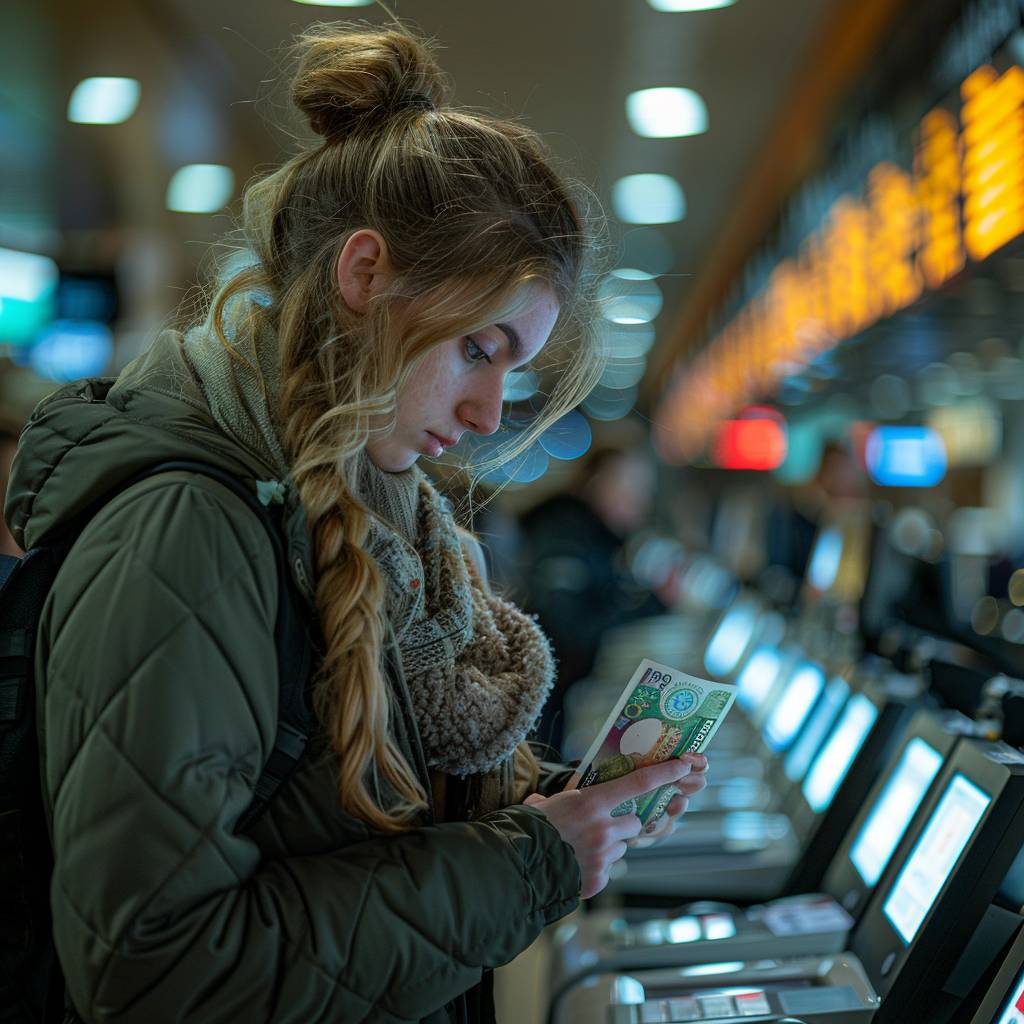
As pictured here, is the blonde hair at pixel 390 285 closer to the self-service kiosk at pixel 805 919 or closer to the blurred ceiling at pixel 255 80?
the self-service kiosk at pixel 805 919

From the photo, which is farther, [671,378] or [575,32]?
[671,378]

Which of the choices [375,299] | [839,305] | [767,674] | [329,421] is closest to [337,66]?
[375,299]

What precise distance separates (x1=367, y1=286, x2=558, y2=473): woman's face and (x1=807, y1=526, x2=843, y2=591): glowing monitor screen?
11.9 ft

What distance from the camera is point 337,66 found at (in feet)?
4.49

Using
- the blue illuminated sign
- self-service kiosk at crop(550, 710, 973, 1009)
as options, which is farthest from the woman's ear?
the blue illuminated sign

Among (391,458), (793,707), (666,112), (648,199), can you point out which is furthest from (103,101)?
(391,458)

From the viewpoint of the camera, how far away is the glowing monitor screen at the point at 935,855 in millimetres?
1685

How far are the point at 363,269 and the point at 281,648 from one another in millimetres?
448

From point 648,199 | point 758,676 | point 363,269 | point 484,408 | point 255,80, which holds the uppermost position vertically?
point 648,199

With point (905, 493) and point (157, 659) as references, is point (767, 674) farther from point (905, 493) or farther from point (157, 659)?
point (905, 493)

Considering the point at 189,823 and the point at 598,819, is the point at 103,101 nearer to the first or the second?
the point at 598,819

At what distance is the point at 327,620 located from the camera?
1.19 metres

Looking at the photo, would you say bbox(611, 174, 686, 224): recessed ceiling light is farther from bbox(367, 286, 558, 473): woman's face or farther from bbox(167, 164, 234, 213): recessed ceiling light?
bbox(367, 286, 558, 473): woman's face

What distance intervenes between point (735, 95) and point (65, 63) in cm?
339
